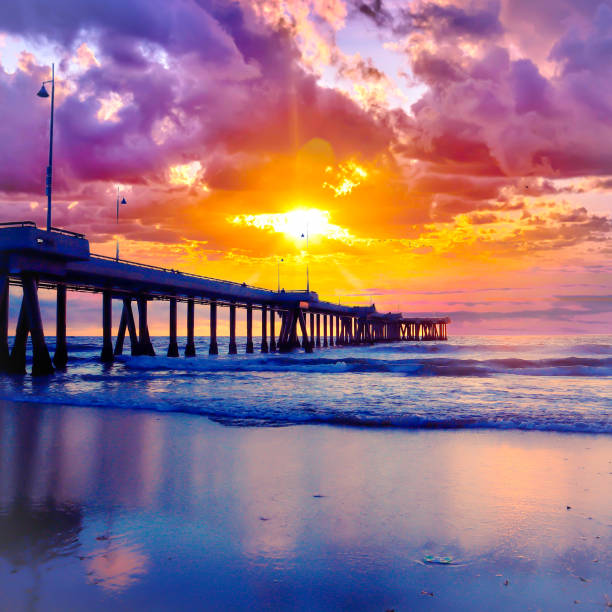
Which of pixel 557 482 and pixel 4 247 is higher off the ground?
A: pixel 4 247

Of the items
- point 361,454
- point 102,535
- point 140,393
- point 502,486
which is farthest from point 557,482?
point 140,393

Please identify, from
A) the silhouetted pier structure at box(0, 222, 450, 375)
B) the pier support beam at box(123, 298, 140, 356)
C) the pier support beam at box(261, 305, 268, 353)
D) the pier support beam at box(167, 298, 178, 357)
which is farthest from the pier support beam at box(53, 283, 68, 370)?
the pier support beam at box(261, 305, 268, 353)

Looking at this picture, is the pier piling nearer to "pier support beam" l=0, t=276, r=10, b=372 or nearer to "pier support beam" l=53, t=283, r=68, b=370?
"pier support beam" l=53, t=283, r=68, b=370

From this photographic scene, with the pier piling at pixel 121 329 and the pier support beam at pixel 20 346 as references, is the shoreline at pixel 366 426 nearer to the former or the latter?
the pier support beam at pixel 20 346

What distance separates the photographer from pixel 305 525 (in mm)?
4785

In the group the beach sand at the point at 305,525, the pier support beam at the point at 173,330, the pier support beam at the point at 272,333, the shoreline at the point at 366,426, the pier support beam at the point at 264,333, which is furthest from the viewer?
the pier support beam at the point at 272,333

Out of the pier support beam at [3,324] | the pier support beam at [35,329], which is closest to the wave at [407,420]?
the pier support beam at [35,329]

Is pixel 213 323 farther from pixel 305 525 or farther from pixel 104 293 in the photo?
pixel 305 525

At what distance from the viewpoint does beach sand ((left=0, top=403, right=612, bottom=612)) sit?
11.5 feet

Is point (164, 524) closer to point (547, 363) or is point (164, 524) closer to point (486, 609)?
point (486, 609)

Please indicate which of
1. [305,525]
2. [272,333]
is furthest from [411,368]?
[272,333]

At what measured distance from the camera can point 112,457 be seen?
25.2ft

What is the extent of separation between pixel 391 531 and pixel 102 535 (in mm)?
2282

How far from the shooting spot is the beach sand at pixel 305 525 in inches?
138
